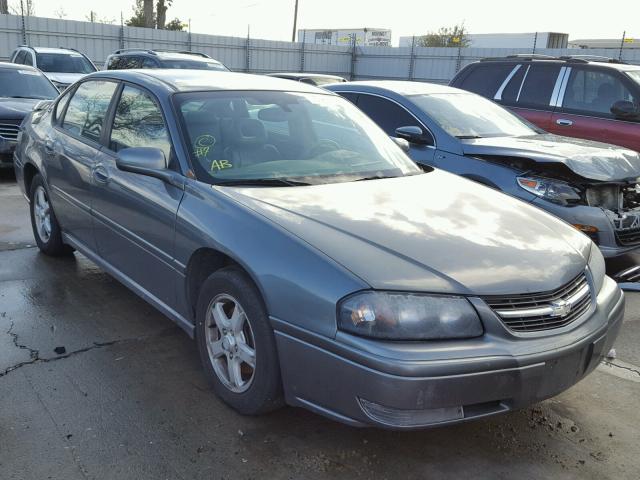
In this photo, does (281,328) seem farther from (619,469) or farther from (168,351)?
(619,469)

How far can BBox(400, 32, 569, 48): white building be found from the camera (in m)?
32.9

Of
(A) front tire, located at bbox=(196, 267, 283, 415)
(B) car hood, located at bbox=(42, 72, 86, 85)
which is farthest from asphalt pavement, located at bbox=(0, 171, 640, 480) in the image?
(B) car hood, located at bbox=(42, 72, 86, 85)

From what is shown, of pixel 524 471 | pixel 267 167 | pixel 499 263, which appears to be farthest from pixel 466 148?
pixel 524 471

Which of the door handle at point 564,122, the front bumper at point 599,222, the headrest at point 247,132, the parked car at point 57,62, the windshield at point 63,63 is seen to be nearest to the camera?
the headrest at point 247,132

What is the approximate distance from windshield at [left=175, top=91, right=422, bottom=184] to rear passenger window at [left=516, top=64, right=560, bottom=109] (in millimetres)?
4579

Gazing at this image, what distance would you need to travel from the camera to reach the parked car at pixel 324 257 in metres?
2.53

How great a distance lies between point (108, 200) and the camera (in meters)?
4.09

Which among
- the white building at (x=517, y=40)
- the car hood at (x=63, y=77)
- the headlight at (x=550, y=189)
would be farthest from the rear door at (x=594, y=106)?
the white building at (x=517, y=40)

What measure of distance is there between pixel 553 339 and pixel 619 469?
71cm

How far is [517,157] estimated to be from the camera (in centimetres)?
552

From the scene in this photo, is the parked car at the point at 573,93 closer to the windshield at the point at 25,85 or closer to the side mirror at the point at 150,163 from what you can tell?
the side mirror at the point at 150,163

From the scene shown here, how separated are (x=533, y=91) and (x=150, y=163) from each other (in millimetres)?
6184

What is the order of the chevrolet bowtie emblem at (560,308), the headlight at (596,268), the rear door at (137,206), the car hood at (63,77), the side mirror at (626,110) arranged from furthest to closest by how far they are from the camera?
1. the car hood at (63,77)
2. the side mirror at (626,110)
3. the rear door at (137,206)
4. the headlight at (596,268)
5. the chevrolet bowtie emblem at (560,308)

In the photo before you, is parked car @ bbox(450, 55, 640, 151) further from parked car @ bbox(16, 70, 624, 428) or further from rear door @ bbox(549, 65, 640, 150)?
parked car @ bbox(16, 70, 624, 428)
